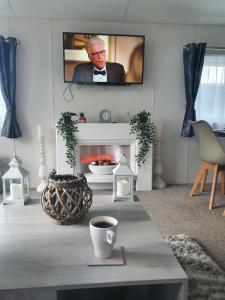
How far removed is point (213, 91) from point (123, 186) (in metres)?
2.35

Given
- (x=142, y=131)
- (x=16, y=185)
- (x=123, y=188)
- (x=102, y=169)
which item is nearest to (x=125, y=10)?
(x=142, y=131)

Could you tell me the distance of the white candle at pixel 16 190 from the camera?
138cm

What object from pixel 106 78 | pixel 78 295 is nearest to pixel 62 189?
pixel 78 295

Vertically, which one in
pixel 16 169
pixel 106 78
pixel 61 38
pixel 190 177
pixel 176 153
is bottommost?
pixel 190 177

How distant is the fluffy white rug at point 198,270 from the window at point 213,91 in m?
1.87

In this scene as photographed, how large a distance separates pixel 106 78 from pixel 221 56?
4.79 ft

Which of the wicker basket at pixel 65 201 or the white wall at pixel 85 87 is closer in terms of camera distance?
the wicker basket at pixel 65 201

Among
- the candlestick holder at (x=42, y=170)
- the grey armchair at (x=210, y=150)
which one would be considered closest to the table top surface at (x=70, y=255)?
the grey armchair at (x=210, y=150)

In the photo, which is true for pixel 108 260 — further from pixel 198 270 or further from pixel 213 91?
pixel 213 91

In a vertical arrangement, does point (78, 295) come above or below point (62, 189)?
below

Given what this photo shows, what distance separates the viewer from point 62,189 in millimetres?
1132

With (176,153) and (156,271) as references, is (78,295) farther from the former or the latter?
(176,153)

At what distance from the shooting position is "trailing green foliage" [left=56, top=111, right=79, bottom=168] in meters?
2.85

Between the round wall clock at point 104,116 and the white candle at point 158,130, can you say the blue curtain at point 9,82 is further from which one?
the white candle at point 158,130
